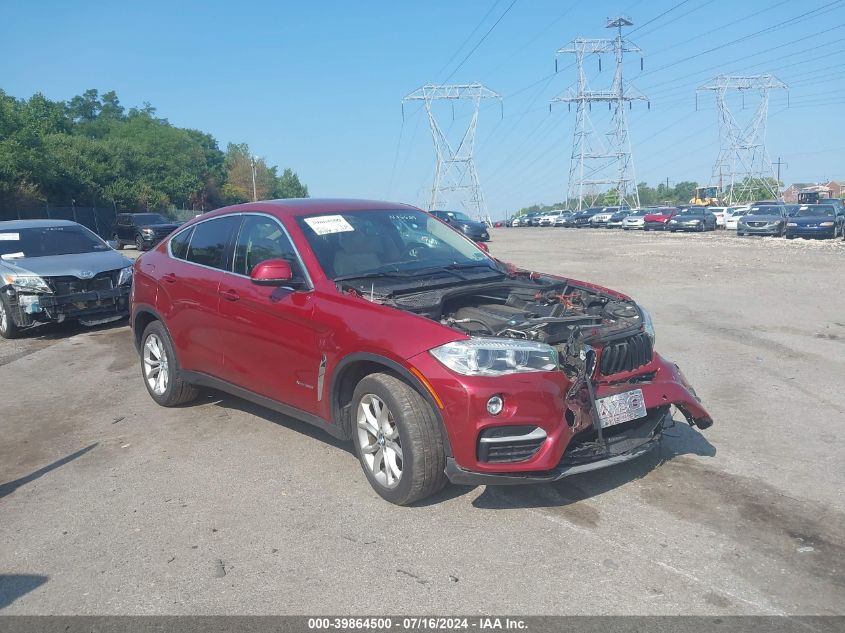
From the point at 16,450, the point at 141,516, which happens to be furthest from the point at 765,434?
the point at 16,450

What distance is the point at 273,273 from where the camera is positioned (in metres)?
4.89

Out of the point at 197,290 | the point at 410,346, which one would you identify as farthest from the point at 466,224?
the point at 410,346

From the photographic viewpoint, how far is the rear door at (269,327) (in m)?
4.90

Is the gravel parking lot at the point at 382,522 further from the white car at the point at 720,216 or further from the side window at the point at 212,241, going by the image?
the white car at the point at 720,216

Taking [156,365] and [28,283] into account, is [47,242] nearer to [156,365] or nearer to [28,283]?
[28,283]

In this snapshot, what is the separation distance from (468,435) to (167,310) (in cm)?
349

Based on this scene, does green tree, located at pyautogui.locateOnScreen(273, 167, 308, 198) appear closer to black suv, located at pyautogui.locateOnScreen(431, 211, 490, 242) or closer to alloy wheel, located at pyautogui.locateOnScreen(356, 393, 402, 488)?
black suv, located at pyautogui.locateOnScreen(431, 211, 490, 242)

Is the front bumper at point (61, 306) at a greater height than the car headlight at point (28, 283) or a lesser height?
lesser

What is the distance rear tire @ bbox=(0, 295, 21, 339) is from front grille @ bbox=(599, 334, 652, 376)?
8.93m

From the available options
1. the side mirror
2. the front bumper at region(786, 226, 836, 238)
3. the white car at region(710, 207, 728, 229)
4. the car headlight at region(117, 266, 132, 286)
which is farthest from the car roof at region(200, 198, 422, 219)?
the white car at region(710, 207, 728, 229)

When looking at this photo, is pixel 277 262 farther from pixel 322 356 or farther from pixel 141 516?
pixel 141 516

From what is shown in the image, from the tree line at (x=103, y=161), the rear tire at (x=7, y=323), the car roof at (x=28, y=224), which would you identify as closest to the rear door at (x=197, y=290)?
the rear tire at (x=7, y=323)

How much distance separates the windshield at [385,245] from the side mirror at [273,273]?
254mm

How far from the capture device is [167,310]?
6379 mm
